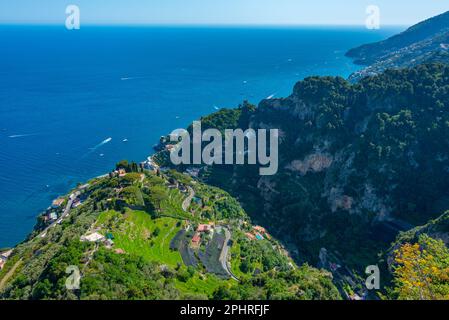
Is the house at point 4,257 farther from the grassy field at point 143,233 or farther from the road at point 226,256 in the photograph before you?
the road at point 226,256

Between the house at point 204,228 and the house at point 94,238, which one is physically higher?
the house at point 94,238

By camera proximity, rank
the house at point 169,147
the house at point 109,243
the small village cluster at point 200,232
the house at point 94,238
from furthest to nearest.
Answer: the house at point 169,147, the small village cluster at point 200,232, the house at point 109,243, the house at point 94,238

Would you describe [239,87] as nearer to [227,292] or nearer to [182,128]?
[182,128]

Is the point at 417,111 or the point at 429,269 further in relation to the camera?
the point at 417,111

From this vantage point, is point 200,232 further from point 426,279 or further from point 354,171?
point 354,171

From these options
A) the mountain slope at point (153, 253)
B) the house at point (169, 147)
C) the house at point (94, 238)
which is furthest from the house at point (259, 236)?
the house at point (169, 147)

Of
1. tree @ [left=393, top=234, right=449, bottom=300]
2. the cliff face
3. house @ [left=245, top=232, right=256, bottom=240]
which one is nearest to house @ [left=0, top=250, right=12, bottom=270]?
house @ [left=245, top=232, right=256, bottom=240]
